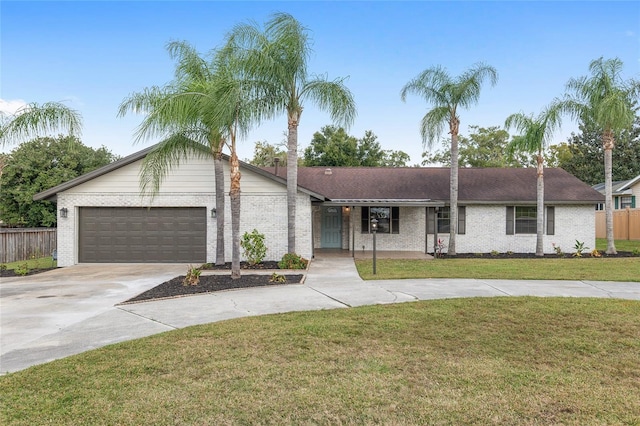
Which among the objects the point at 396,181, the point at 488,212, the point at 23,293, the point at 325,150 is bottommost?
the point at 23,293

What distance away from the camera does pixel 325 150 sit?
31609mm

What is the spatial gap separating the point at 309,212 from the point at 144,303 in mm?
6958

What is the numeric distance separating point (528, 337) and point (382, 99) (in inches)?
613

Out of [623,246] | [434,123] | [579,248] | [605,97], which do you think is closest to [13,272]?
[434,123]

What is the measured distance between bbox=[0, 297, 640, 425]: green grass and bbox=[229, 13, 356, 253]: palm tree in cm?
724

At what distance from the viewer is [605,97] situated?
14.4m

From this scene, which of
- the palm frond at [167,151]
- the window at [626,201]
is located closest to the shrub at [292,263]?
the palm frond at [167,151]

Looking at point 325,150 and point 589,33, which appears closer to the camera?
point 589,33

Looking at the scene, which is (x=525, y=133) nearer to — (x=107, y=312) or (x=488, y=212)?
(x=488, y=212)

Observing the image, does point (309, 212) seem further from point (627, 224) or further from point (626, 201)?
point (626, 201)

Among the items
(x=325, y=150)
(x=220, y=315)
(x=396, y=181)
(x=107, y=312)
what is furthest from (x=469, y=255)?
(x=325, y=150)

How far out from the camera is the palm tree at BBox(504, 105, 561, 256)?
14195 millimetres

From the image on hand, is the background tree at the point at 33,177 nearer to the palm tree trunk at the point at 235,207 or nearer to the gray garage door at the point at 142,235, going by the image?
the gray garage door at the point at 142,235

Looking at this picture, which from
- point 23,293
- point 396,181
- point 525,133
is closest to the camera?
point 23,293
